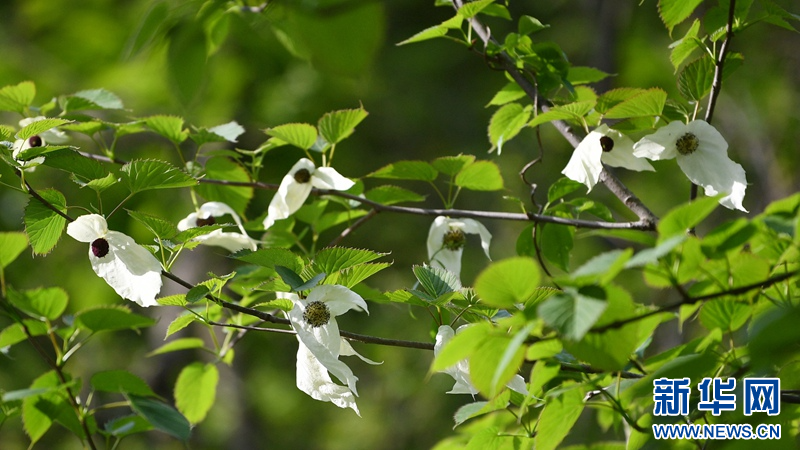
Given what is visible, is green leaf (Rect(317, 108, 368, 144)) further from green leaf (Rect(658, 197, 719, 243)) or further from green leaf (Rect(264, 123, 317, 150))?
green leaf (Rect(658, 197, 719, 243))

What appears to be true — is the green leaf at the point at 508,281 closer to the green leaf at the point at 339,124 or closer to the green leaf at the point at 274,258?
the green leaf at the point at 274,258

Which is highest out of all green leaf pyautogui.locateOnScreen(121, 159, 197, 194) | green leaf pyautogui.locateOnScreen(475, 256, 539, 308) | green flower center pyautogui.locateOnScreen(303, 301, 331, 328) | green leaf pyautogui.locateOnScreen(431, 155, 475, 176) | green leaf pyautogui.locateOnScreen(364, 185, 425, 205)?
green leaf pyautogui.locateOnScreen(475, 256, 539, 308)

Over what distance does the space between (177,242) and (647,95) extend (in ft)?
1.55

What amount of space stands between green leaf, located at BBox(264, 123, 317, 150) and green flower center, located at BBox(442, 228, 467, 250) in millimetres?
221

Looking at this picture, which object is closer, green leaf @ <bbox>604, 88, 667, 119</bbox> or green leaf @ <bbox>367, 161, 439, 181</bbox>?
green leaf @ <bbox>604, 88, 667, 119</bbox>

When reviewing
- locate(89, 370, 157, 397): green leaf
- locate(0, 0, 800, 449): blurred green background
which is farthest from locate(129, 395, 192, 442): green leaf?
locate(0, 0, 800, 449): blurred green background

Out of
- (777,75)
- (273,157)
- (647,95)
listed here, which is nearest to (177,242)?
(647,95)

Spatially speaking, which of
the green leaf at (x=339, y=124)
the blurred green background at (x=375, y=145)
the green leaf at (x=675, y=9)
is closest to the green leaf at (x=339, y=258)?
the green leaf at (x=339, y=124)

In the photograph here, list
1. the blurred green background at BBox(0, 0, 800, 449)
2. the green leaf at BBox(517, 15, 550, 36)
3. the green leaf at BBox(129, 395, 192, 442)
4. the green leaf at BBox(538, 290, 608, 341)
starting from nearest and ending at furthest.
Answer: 1. the green leaf at BBox(538, 290, 608, 341)
2. the green leaf at BBox(129, 395, 192, 442)
3. the green leaf at BBox(517, 15, 550, 36)
4. the blurred green background at BBox(0, 0, 800, 449)

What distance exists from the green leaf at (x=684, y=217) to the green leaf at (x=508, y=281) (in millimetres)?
83

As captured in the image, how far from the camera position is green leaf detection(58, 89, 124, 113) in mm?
923

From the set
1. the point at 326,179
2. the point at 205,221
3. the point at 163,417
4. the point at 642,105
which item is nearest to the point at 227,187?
the point at 205,221

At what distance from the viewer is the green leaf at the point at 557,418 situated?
0.61m

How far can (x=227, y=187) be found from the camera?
0.98 metres
